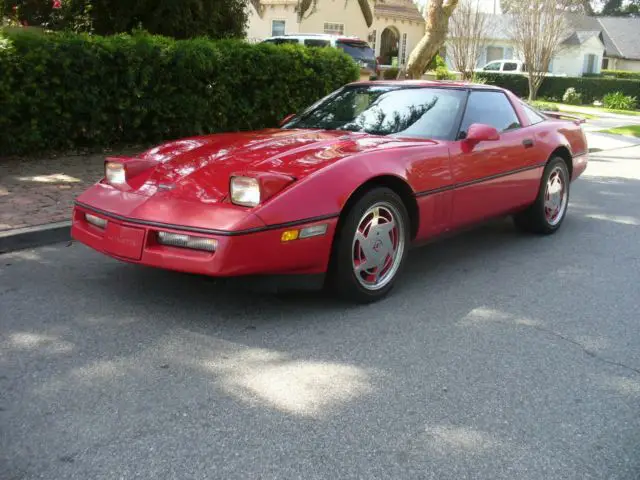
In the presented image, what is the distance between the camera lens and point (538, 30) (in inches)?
Result: 1023

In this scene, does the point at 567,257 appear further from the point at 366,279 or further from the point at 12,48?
the point at 12,48

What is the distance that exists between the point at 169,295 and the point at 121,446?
1789mm

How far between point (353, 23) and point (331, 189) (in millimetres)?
32833

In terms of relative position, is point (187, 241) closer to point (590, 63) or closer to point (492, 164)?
point (492, 164)

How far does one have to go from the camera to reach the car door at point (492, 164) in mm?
4996

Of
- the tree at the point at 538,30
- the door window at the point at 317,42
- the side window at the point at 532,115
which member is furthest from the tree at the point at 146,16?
the tree at the point at 538,30

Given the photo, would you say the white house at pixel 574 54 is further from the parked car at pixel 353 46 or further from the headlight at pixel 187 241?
the headlight at pixel 187 241

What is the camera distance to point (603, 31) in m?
57.8

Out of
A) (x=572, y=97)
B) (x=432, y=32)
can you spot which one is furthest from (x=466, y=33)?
(x=432, y=32)

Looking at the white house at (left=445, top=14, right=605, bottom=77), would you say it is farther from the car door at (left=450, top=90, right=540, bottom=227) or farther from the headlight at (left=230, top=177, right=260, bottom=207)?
the headlight at (left=230, top=177, right=260, bottom=207)

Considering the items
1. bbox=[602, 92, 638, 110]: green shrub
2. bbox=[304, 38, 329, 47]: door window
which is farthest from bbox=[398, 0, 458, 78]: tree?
bbox=[602, 92, 638, 110]: green shrub

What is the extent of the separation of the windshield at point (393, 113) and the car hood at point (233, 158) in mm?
260

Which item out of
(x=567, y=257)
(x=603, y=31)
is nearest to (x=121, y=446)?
(x=567, y=257)

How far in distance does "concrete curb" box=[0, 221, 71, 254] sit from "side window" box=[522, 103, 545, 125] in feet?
13.5
